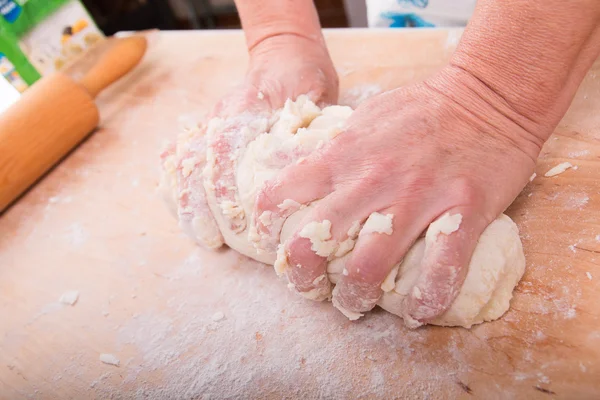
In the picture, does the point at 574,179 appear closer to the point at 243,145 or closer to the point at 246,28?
the point at 243,145

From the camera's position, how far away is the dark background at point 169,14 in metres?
2.95

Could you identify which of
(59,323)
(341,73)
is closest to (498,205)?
(341,73)

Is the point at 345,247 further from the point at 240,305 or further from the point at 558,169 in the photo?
the point at 558,169

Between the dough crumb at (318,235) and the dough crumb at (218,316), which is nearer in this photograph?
the dough crumb at (318,235)

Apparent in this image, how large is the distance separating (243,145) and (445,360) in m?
0.65

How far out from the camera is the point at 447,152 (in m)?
0.87

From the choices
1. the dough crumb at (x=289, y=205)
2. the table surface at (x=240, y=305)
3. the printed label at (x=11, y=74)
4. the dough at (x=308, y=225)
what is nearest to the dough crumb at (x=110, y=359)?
the table surface at (x=240, y=305)

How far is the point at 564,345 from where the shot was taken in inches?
32.4

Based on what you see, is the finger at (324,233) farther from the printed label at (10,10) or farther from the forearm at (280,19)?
the printed label at (10,10)

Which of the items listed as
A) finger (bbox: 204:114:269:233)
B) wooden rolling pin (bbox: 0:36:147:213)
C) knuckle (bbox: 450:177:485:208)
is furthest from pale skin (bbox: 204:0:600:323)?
wooden rolling pin (bbox: 0:36:147:213)

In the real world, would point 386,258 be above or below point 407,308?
above

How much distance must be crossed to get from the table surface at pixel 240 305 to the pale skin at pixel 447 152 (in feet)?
0.42

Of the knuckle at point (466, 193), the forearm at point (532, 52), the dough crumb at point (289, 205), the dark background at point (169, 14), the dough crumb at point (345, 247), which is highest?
the forearm at point (532, 52)

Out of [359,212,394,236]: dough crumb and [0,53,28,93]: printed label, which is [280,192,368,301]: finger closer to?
[359,212,394,236]: dough crumb
